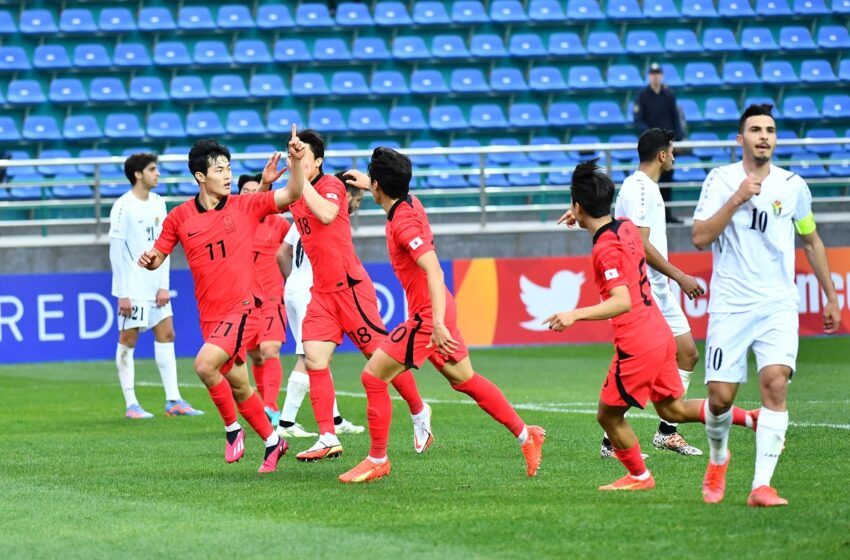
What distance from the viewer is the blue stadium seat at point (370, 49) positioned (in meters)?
23.8

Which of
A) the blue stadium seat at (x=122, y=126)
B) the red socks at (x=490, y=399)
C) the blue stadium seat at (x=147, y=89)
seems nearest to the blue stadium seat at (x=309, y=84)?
the blue stadium seat at (x=147, y=89)

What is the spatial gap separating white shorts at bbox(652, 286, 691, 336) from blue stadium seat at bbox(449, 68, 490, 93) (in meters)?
14.7

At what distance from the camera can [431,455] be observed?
908cm

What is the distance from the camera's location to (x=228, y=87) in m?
23.2

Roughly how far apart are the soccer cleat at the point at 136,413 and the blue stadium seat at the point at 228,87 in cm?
1132

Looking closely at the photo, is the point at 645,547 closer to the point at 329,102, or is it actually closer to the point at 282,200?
the point at 282,200

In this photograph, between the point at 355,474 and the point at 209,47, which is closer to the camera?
the point at 355,474

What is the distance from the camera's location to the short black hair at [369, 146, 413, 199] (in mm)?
7906

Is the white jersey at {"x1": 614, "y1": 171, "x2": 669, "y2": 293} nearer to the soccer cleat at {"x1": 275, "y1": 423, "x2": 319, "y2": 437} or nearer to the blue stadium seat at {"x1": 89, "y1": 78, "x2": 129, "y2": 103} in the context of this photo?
the soccer cleat at {"x1": 275, "y1": 423, "x2": 319, "y2": 437}

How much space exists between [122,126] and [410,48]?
16.4 ft

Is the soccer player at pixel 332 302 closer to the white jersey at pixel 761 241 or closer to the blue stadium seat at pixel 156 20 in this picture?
the white jersey at pixel 761 241

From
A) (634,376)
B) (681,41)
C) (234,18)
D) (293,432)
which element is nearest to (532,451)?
(634,376)

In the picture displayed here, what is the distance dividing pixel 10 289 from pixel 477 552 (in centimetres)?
1252

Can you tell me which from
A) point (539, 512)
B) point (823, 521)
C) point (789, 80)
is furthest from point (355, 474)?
point (789, 80)
